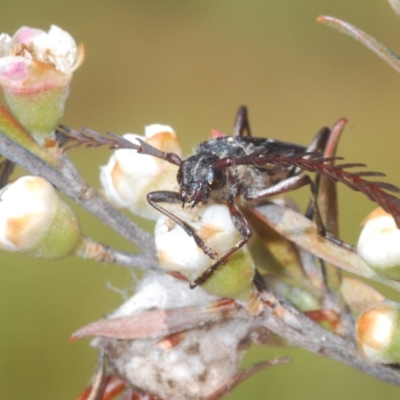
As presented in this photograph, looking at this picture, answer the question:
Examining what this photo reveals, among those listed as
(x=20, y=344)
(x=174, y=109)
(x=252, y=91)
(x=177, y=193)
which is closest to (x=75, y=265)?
(x=20, y=344)

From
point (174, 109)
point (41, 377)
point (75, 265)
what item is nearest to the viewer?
point (41, 377)

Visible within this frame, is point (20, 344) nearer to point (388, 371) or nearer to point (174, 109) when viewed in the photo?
point (174, 109)

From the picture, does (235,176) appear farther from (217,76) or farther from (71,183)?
(217,76)

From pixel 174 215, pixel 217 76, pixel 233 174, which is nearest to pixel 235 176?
pixel 233 174

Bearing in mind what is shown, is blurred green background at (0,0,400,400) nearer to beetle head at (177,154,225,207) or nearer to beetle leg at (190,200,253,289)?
beetle head at (177,154,225,207)

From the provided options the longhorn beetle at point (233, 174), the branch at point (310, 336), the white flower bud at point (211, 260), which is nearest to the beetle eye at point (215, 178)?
the longhorn beetle at point (233, 174)

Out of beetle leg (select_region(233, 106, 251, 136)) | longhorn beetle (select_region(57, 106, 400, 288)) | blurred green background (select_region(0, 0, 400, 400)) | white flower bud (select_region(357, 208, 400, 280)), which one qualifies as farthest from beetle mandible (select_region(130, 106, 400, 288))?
blurred green background (select_region(0, 0, 400, 400))
